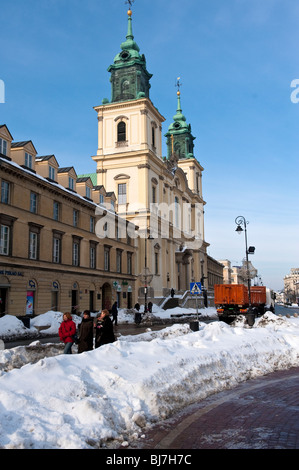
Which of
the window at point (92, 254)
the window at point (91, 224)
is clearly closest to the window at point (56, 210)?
the window at point (91, 224)

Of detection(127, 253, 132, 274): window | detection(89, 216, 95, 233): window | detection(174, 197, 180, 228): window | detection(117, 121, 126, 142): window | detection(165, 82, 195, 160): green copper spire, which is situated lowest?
detection(127, 253, 132, 274): window

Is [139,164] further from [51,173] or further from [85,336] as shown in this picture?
[85,336]

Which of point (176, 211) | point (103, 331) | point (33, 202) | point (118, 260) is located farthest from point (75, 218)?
point (176, 211)

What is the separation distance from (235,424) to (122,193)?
171 ft

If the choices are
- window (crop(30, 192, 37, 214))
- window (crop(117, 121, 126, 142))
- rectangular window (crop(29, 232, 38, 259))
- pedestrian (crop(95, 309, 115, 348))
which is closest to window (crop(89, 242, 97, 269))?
rectangular window (crop(29, 232, 38, 259))

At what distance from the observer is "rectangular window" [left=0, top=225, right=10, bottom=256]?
26.2m

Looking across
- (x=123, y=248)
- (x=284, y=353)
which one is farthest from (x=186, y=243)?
(x=284, y=353)

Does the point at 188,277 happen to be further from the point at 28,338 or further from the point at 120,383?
the point at 120,383

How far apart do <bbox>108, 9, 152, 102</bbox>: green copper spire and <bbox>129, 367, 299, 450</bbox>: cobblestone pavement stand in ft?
175

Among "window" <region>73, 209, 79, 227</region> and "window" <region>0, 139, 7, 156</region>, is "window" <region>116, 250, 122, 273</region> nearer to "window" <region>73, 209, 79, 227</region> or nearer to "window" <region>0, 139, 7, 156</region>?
"window" <region>73, 209, 79, 227</region>

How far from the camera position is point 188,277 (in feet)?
235

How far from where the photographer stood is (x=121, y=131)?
58.9 metres

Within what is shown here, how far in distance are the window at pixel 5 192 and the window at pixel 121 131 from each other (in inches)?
1319

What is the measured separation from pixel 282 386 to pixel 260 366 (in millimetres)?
1957
